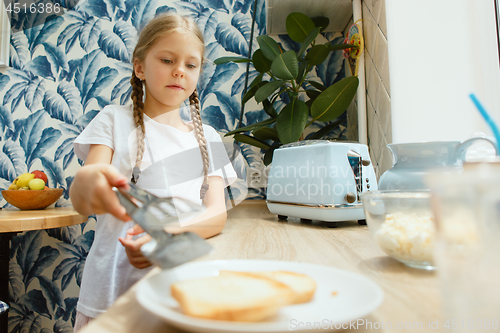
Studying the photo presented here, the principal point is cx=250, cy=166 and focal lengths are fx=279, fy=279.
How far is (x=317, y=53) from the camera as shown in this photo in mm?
1167

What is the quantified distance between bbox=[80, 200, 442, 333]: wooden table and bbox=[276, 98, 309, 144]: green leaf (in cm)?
31

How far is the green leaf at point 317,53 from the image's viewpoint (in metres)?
1.16

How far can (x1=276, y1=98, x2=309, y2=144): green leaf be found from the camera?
0.97 m

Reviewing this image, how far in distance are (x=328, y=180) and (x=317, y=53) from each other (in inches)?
26.1

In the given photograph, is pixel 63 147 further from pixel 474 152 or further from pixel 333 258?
pixel 474 152

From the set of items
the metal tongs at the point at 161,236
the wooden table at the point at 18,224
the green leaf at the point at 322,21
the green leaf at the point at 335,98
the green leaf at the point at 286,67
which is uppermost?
the green leaf at the point at 322,21

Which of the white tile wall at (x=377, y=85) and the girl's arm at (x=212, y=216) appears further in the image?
the white tile wall at (x=377, y=85)

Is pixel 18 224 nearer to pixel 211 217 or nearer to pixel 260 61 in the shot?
pixel 211 217

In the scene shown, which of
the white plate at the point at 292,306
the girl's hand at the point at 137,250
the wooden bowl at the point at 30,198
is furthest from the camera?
the wooden bowl at the point at 30,198

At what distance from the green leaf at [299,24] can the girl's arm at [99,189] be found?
110 centimetres

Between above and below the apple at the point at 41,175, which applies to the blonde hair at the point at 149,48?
above

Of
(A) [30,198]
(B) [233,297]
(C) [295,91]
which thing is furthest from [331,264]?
(A) [30,198]

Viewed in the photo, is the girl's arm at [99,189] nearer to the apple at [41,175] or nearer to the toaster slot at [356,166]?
the toaster slot at [356,166]

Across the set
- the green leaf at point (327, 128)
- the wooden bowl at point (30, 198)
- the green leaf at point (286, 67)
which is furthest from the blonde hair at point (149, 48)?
the wooden bowl at point (30, 198)
